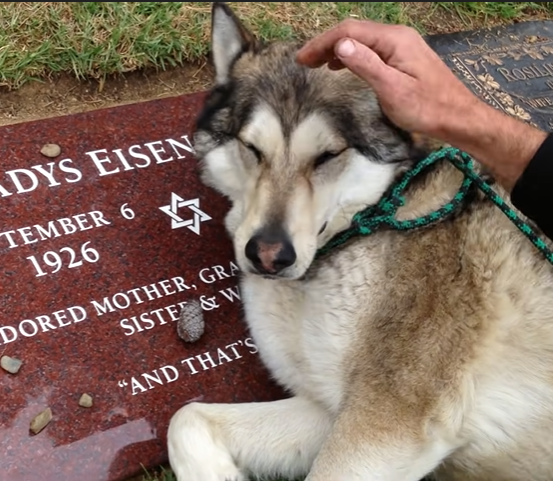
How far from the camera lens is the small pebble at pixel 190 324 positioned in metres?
3.24

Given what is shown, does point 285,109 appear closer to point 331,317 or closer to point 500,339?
point 331,317

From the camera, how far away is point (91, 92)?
421cm

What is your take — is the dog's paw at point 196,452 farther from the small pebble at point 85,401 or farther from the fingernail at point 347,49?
the fingernail at point 347,49

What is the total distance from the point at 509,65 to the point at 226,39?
2.13 m

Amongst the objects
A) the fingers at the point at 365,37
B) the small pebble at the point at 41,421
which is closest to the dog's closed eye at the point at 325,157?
the fingers at the point at 365,37

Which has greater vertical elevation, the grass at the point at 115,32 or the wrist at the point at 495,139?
the wrist at the point at 495,139

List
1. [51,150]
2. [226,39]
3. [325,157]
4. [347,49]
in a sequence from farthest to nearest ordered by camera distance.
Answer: [51,150]
[226,39]
[325,157]
[347,49]

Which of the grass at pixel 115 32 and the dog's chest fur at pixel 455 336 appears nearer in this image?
the dog's chest fur at pixel 455 336

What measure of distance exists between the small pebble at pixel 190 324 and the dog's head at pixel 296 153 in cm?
57

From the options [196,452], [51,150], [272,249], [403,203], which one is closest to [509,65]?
[403,203]

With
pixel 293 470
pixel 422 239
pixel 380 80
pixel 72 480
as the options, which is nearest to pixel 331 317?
pixel 422 239

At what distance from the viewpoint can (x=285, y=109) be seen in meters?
2.74

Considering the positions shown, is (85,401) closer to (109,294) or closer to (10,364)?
(10,364)

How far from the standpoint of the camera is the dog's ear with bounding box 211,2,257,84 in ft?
10.1
